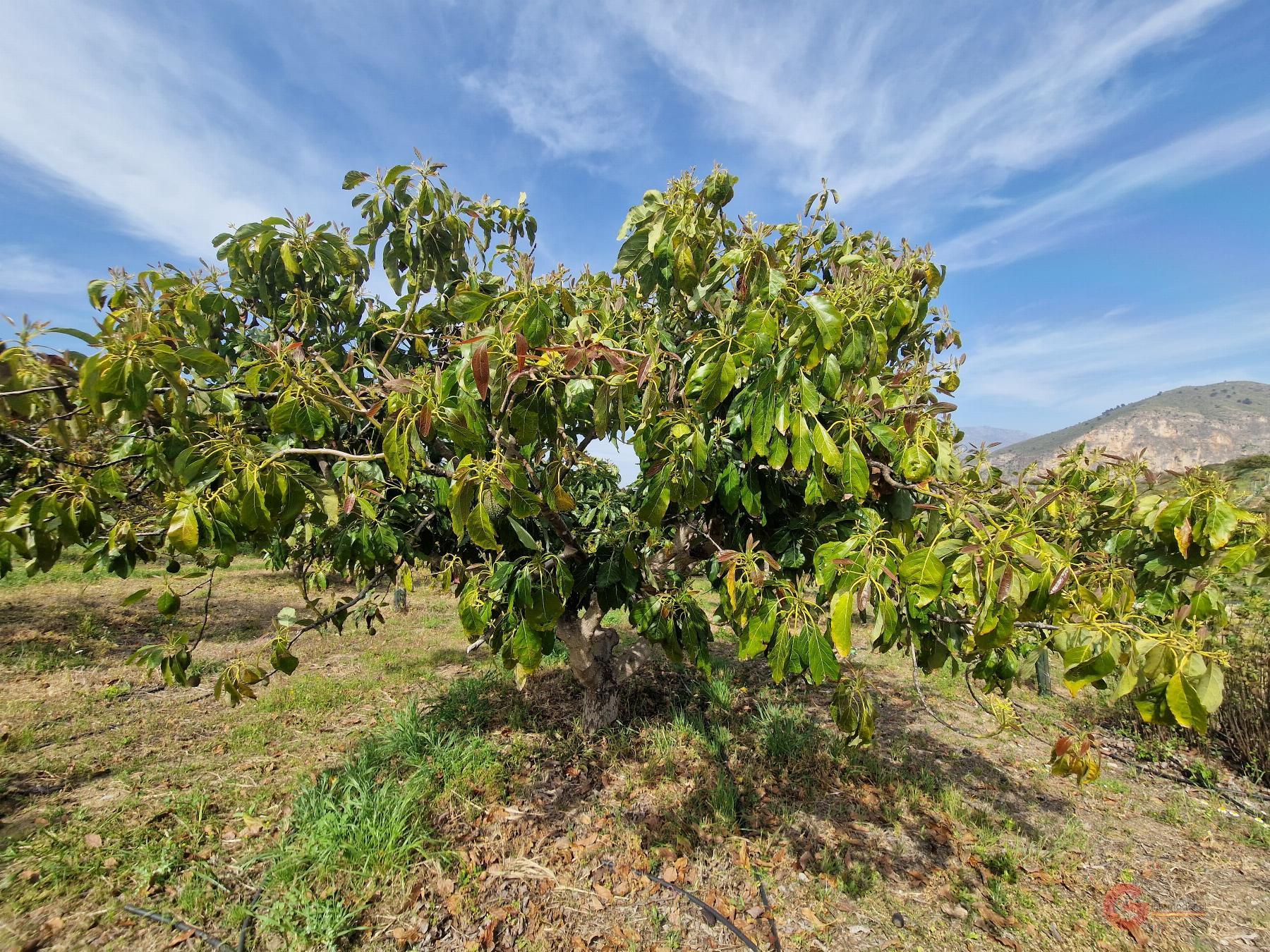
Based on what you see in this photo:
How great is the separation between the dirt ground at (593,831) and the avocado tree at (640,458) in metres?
1.45

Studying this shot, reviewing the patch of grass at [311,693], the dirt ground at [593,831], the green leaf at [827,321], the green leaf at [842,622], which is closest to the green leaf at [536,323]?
the green leaf at [827,321]

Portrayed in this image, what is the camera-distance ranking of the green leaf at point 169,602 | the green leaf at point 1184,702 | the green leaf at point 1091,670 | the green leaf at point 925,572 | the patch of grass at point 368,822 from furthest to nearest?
the patch of grass at point 368,822 → the green leaf at point 169,602 → the green leaf at point 925,572 → the green leaf at point 1091,670 → the green leaf at point 1184,702

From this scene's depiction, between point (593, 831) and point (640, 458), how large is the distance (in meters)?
2.94

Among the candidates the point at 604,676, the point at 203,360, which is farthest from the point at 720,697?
the point at 203,360

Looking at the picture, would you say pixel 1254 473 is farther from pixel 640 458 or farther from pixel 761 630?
pixel 640 458

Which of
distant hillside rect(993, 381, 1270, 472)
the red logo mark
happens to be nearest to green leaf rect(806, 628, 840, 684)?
the red logo mark

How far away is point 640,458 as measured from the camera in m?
2.35

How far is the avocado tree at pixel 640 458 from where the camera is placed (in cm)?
171

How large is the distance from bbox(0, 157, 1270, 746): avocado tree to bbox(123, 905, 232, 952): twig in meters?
1.28

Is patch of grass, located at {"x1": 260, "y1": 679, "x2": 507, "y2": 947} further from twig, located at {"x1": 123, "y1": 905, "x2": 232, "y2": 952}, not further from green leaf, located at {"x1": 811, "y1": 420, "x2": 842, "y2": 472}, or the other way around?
green leaf, located at {"x1": 811, "y1": 420, "x2": 842, "y2": 472}

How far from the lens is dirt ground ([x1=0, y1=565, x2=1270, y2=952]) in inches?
117

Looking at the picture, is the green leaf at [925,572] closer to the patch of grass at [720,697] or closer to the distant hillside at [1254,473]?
the distant hillside at [1254,473]

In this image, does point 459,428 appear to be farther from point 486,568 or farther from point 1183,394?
point 1183,394

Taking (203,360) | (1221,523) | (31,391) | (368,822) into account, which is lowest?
(368,822)
